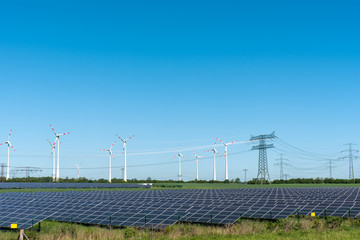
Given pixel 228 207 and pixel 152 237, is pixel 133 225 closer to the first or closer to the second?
pixel 152 237

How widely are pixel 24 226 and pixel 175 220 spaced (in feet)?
38.5

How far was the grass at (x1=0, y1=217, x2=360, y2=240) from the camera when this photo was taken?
2748cm

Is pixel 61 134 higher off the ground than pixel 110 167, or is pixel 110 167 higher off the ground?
pixel 61 134

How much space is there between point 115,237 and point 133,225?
3.75 metres

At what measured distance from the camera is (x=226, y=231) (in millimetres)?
29625

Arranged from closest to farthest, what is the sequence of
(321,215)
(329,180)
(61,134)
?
1. (321,215)
2. (61,134)
3. (329,180)

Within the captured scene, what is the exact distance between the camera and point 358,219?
109 ft

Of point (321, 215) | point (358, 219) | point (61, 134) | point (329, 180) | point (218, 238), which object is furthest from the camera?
point (329, 180)

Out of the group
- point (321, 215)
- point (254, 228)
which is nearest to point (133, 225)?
point (254, 228)

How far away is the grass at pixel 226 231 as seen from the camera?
2748 centimetres

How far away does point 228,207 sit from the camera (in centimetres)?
3669

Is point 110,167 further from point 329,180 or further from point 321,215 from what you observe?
point 321,215

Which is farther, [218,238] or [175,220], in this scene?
[175,220]

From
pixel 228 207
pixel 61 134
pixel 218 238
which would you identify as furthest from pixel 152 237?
pixel 61 134
